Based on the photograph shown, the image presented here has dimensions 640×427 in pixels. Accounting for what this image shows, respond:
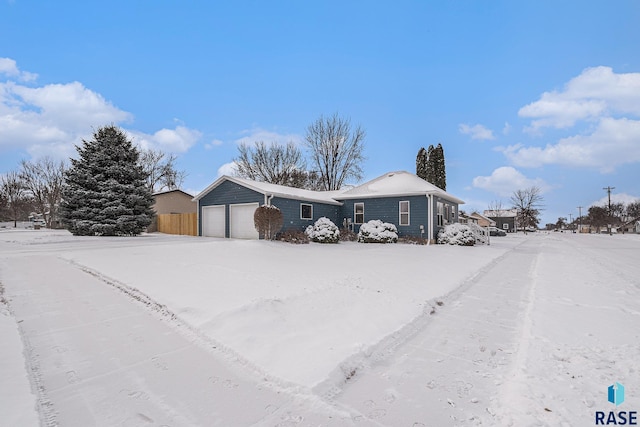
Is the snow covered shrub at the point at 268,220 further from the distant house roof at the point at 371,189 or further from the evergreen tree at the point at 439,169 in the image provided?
the evergreen tree at the point at 439,169

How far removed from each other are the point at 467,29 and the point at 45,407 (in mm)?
15677

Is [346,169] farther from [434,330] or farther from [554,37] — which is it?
[434,330]

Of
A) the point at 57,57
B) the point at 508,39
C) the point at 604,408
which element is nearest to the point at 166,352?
the point at 604,408

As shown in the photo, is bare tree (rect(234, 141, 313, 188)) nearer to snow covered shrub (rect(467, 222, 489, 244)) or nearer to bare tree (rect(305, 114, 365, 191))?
bare tree (rect(305, 114, 365, 191))

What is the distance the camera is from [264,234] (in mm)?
16797

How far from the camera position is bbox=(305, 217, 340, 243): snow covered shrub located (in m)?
17.3

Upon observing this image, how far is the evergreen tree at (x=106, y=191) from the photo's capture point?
19.2 m

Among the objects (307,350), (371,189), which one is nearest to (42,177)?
(371,189)

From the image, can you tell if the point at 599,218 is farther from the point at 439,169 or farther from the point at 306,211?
the point at 306,211

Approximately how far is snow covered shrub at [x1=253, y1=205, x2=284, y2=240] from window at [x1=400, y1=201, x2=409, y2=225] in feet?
25.4

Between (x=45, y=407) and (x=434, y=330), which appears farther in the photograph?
(x=434, y=330)

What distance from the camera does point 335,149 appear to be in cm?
3491

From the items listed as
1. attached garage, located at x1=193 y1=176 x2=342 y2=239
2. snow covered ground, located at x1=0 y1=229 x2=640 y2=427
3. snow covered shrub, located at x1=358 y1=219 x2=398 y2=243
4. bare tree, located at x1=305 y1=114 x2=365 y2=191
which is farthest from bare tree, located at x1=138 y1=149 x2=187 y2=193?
snow covered ground, located at x1=0 y1=229 x2=640 y2=427

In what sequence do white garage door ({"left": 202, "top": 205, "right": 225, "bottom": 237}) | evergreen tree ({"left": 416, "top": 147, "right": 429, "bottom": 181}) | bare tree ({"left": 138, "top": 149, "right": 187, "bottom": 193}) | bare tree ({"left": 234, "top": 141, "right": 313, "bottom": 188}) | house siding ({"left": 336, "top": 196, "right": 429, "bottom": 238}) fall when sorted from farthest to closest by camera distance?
bare tree ({"left": 138, "top": 149, "right": 187, "bottom": 193}) → evergreen tree ({"left": 416, "top": 147, "right": 429, "bottom": 181}) → bare tree ({"left": 234, "top": 141, "right": 313, "bottom": 188}) → white garage door ({"left": 202, "top": 205, "right": 225, "bottom": 237}) → house siding ({"left": 336, "top": 196, "right": 429, "bottom": 238})
